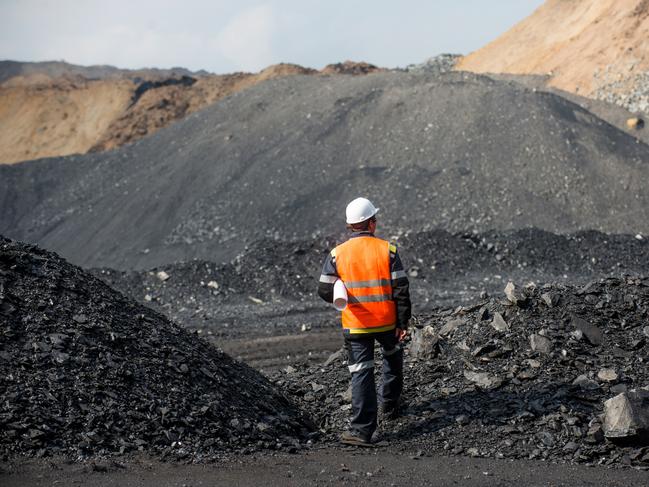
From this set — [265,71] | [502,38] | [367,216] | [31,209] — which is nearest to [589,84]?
[502,38]

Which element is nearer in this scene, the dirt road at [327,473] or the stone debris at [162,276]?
the dirt road at [327,473]

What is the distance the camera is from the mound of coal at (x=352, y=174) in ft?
69.1

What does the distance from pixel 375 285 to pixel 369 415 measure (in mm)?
1000

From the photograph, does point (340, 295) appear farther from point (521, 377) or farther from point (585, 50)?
point (585, 50)

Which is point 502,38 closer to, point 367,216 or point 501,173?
point 501,173

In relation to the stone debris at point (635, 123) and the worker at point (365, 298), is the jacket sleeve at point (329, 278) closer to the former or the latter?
the worker at point (365, 298)

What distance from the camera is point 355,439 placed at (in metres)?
6.90

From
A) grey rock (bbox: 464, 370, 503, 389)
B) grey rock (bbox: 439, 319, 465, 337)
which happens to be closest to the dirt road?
grey rock (bbox: 464, 370, 503, 389)

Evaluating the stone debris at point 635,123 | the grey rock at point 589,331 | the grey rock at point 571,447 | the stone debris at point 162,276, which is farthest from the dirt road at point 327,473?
the stone debris at point 635,123

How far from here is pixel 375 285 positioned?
268 inches

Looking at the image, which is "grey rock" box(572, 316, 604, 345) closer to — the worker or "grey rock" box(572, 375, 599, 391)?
"grey rock" box(572, 375, 599, 391)

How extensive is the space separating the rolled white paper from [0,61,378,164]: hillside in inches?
1352

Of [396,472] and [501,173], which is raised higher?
[501,173]

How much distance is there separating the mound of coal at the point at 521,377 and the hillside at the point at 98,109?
33.0 meters
